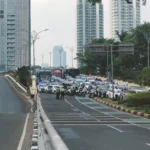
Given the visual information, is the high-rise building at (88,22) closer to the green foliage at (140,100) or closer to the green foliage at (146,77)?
the green foliage at (140,100)

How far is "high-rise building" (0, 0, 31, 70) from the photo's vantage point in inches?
2992

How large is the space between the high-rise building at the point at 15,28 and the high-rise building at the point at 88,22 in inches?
956

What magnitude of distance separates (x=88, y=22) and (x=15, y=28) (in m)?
51.5

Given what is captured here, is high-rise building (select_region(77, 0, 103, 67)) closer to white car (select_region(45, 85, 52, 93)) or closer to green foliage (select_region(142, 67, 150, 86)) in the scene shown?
white car (select_region(45, 85, 52, 93))

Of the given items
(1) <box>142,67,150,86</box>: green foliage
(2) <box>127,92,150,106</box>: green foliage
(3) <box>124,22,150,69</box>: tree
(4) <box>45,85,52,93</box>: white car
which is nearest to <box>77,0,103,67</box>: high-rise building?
(3) <box>124,22,150,69</box>: tree

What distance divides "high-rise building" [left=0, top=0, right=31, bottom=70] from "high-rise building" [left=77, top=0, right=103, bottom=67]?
79.7ft

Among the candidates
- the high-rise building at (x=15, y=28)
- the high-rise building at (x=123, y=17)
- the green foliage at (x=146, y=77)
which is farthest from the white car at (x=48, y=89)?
the high-rise building at (x=123, y=17)

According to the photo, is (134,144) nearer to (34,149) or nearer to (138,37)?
(34,149)

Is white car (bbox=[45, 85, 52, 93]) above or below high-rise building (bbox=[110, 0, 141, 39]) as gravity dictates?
below

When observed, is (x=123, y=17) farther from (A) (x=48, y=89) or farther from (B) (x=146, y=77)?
(B) (x=146, y=77)

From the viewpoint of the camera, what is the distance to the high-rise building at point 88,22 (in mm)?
126688

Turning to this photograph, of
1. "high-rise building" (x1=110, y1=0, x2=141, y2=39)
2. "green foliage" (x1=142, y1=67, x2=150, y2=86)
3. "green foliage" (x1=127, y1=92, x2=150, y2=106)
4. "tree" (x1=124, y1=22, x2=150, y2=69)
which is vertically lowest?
"green foliage" (x1=127, y1=92, x2=150, y2=106)

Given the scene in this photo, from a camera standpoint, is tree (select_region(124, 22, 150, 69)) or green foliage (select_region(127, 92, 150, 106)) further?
tree (select_region(124, 22, 150, 69))

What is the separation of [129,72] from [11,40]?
29.2 metres
